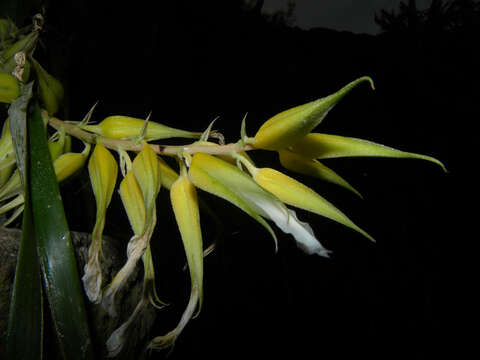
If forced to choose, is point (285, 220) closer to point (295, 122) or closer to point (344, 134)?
point (295, 122)

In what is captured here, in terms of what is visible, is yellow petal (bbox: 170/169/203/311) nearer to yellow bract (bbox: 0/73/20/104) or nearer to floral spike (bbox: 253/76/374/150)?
floral spike (bbox: 253/76/374/150)

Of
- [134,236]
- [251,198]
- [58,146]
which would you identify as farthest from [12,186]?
[251,198]

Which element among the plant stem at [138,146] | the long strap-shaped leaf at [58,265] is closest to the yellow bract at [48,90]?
the plant stem at [138,146]

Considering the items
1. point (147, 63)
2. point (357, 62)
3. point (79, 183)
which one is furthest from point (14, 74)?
point (357, 62)

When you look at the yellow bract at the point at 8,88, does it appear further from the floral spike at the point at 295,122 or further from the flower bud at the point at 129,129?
the floral spike at the point at 295,122

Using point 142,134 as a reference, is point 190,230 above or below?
below

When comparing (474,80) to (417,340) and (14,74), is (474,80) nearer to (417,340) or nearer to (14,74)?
(417,340)
